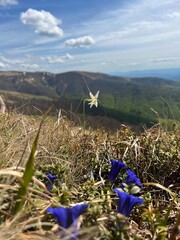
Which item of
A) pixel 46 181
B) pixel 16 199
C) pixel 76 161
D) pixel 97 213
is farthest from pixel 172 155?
pixel 16 199

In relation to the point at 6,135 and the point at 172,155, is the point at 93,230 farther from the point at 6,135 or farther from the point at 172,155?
the point at 6,135

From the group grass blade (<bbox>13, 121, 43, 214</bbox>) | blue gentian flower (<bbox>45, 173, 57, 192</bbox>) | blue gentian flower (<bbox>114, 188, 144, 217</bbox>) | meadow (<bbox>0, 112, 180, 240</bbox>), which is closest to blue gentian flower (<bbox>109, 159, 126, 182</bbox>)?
meadow (<bbox>0, 112, 180, 240</bbox>)

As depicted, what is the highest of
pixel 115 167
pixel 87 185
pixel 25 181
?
pixel 25 181

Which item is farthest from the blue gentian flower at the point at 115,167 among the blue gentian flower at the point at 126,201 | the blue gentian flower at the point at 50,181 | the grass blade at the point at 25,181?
the grass blade at the point at 25,181

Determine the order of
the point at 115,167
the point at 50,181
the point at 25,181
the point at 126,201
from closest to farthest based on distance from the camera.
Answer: the point at 25,181, the point at 126,201, the point at 50,181, the point at 115,167

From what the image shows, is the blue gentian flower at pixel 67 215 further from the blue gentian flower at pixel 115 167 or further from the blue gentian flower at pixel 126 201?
the blue gentian flower at pixel 115 167

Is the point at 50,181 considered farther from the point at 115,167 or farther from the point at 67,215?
the point at 67,215

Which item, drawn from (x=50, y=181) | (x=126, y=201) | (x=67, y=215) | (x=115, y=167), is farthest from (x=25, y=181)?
(x=115, y=167)

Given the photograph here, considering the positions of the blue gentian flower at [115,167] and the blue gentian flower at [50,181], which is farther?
the blue gentian flower at [115,167]
